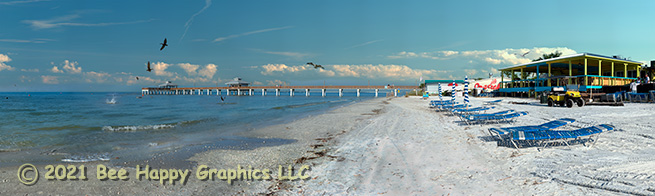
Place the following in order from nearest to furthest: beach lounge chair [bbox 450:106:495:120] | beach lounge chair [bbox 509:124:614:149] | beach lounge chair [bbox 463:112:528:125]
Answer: beach lounge chair [bbox 509:124:614:149], beach lounge chair [bbox 463:112:528:125], beach lounge chair [bbox 450:106:495:120]

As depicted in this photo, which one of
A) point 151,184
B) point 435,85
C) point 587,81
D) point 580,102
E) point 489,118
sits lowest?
point 151,184

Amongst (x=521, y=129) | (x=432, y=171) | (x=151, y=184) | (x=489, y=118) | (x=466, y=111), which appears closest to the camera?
(x=151, y=184)

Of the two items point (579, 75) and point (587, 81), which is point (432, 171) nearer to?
point (587, 81)

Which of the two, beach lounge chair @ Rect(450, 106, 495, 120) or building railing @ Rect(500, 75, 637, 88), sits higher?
building railing @ Rect(500, 75, 637, 88)

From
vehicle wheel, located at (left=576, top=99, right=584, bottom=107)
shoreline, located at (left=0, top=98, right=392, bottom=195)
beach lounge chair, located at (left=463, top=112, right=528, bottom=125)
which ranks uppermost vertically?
vehicle wheel, located at (left=576, top=99, right=584, bottom=107)

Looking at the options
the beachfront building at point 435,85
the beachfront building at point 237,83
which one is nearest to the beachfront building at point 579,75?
the beachfront building at point 435,85

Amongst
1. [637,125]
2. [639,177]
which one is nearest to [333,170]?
[639,177]

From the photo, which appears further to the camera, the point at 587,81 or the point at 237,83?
the point at 237,83

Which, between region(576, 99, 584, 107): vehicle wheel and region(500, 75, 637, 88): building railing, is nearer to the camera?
region(576, 99, 584, 107): vehicle wheel

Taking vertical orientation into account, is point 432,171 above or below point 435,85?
below

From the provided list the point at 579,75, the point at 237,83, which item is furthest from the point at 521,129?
the point at 237,83

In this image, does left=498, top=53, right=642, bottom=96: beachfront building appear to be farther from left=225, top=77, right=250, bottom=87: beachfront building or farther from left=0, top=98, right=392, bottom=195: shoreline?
left=225, top=77, right=250, bottom=87: beachfront building

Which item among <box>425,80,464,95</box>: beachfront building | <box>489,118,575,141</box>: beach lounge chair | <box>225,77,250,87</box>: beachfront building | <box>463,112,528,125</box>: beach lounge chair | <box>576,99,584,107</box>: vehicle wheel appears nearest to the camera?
<box>489,118,575,141</box>: beach lounge chair

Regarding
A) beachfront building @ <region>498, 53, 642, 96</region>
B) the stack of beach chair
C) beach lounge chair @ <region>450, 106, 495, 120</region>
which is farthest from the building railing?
the stack of beach chair
